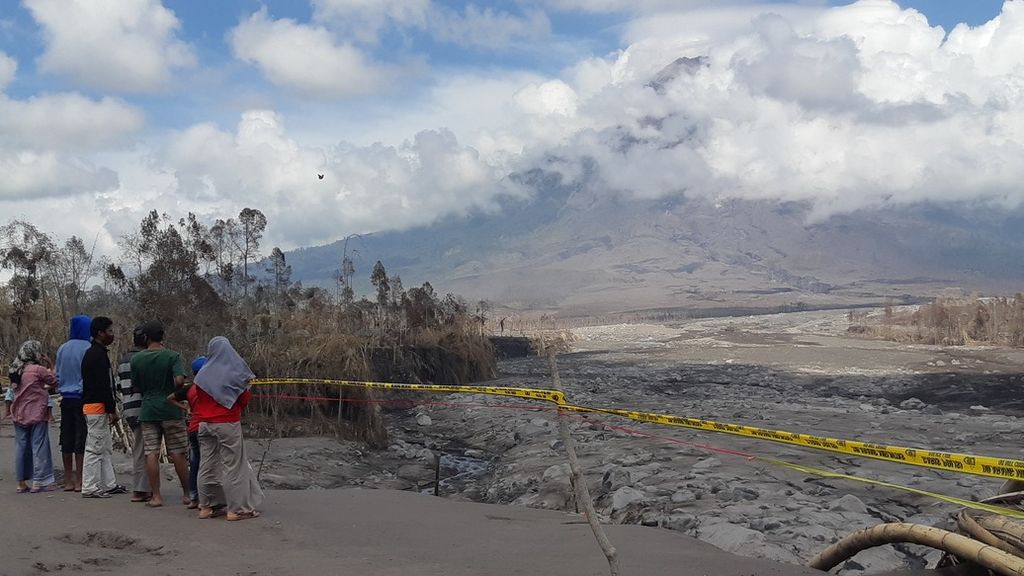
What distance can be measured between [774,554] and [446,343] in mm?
24567

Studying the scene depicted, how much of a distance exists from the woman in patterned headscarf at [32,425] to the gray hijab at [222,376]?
2.25 meters

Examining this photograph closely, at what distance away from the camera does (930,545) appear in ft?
17.3

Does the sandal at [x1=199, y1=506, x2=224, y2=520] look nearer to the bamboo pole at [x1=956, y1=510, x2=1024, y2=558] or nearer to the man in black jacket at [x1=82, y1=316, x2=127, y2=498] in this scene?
the man in black jacket at [x1=82, y1=316, x2=127, y2=498]

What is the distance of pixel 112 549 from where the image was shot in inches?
259

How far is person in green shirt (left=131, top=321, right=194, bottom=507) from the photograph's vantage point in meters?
7.89

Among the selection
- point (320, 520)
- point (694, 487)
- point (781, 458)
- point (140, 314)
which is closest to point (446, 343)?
point (140, 314)

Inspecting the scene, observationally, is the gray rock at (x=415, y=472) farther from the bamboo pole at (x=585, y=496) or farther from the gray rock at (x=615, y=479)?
the bamboo pole at (x=585, y=496)

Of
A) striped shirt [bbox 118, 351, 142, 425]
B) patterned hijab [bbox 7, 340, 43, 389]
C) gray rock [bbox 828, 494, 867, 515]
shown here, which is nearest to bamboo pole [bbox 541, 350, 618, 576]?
striped shirt [bbox 118, 351, 142, 425]

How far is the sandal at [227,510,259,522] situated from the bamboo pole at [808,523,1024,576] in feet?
16.0

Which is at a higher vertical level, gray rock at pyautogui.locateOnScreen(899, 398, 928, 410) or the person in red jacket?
the person in red jacket

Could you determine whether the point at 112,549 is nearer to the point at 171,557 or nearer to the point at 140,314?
the point at 171,557

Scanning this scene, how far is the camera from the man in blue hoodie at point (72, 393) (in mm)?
8492

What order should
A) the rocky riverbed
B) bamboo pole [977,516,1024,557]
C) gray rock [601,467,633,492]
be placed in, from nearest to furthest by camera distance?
bamboo pole [977,516,1024,557], the rocky riverbed, gray rock [601,467,633,492]

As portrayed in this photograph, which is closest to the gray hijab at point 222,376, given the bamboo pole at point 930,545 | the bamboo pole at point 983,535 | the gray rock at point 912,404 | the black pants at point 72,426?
the black pants at point 72,426
